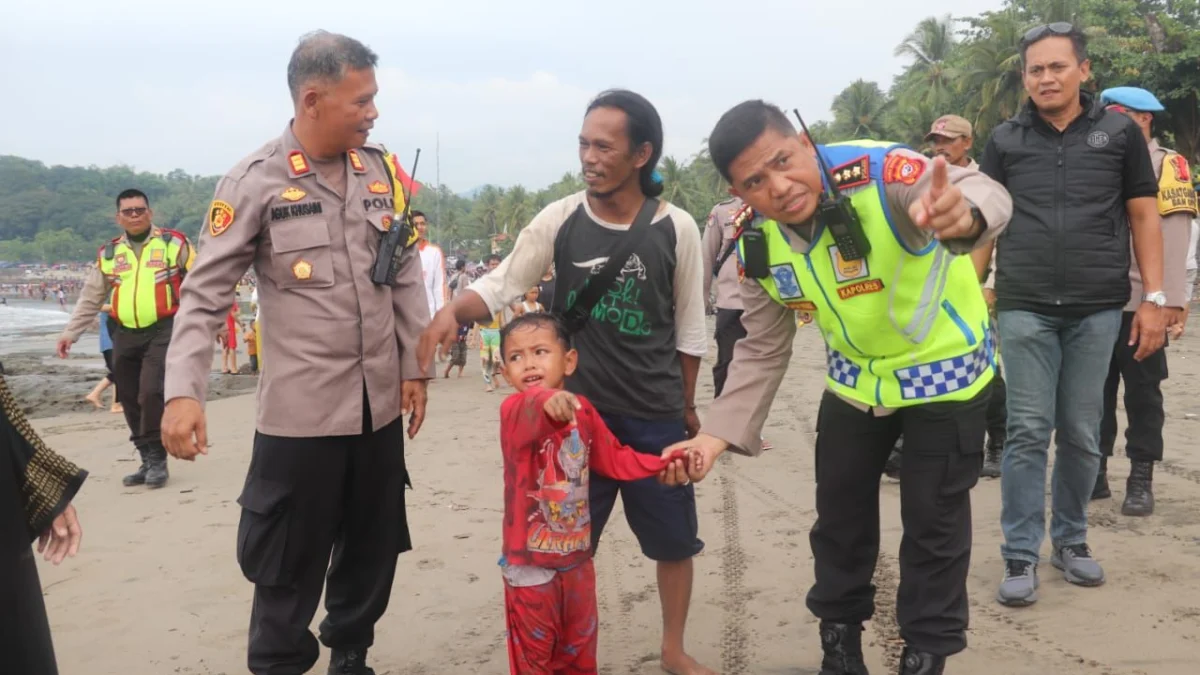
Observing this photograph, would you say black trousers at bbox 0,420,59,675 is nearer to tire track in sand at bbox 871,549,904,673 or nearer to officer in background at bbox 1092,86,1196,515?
tire track in sand at bbox 871,549,904,673

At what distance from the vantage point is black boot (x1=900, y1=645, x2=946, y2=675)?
2.91 m

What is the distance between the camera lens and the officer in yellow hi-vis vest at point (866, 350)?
2.69 metres

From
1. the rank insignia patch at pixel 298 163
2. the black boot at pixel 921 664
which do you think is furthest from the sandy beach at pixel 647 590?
the rank insignia patch at pixel 298 163

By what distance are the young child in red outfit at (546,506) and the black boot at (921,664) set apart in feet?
3.20

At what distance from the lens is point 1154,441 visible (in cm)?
521

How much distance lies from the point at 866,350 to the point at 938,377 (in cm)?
23

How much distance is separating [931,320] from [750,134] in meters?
0.78

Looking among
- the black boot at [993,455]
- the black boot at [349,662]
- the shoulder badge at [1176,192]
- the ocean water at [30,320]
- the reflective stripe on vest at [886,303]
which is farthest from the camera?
the ocean water at [30,320]

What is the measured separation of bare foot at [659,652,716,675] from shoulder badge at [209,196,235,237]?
218 centimetres

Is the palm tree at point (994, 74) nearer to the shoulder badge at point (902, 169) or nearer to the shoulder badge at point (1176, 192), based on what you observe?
the shoulder badge at point (1176, 192)

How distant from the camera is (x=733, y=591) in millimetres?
4309

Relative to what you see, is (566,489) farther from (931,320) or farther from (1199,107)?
(1199,107)

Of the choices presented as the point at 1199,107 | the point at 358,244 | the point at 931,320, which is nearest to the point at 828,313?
the point at 931,320

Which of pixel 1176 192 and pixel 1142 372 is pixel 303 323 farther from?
pixel 1142 372
